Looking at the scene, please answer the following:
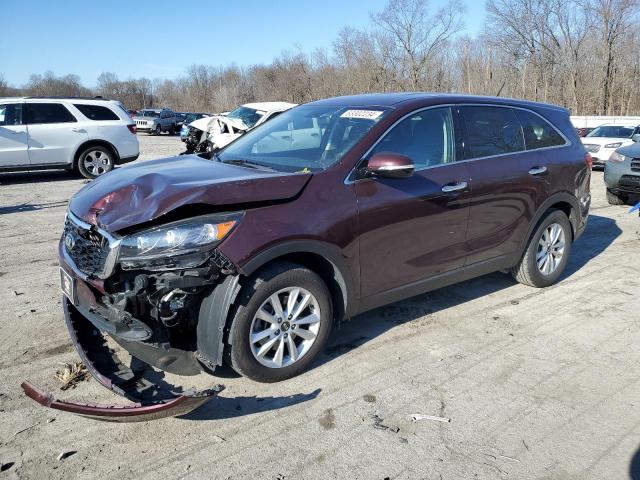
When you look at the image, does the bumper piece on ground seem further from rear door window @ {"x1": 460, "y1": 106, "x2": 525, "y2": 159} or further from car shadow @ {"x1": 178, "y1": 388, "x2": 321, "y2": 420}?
rear door window @ {"x1": 460, "y1": 106, "x2": 525, "y2": 159}

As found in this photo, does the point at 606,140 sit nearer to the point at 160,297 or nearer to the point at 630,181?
the point at 630,181

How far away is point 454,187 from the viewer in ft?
13.8

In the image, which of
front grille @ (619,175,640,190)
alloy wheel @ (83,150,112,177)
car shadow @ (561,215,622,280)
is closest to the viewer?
car shadow @ (561,215,622,280)

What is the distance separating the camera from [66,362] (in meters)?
3.70

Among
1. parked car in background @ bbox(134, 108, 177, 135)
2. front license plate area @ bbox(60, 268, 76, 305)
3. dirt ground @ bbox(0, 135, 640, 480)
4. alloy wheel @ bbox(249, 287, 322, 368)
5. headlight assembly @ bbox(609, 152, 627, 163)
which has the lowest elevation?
dirt ground @ bbox(0, 135, 640, 480)

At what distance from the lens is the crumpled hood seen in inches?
120

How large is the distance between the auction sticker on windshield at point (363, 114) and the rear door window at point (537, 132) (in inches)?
69.8

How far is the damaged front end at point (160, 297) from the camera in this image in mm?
2990

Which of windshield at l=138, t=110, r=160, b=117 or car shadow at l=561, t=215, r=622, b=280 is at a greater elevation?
windshield at l=138, t=110, r=160, b=117

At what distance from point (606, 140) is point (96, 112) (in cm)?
1425

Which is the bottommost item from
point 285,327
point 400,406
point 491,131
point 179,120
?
point 400,406

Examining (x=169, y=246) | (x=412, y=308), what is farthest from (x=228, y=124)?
(x=169, y=246)

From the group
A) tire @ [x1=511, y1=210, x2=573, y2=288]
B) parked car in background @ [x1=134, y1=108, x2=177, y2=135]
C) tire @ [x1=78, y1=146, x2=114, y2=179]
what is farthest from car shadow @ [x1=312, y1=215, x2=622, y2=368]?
parked car in background @ [x1=134, y1=108, x2=177, y2=135]

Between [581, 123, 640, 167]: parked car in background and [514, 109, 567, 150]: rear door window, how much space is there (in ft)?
35.1
